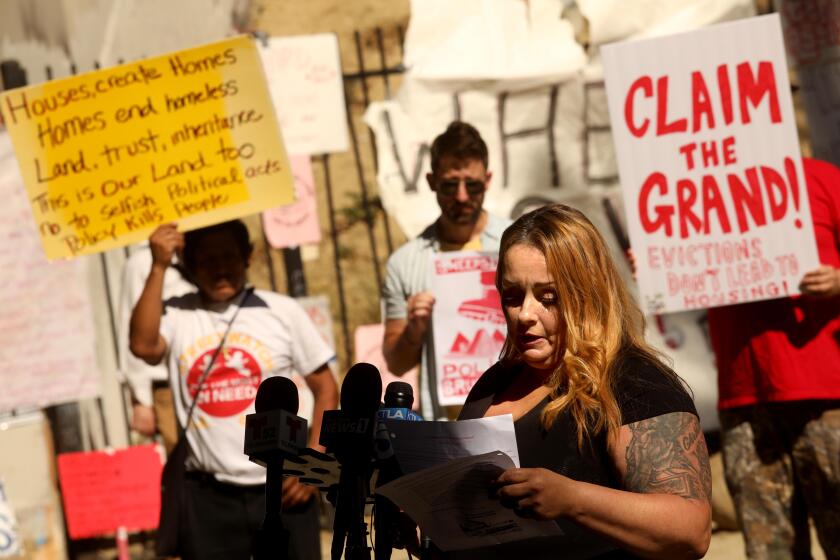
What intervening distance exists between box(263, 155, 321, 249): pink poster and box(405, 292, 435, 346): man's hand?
2.43m

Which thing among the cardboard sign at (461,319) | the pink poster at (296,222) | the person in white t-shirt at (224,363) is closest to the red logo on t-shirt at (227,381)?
the person in white t-shirt at (224,363)

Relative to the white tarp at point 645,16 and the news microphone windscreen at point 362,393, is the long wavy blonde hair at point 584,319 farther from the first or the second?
the white tarp at point 645,16

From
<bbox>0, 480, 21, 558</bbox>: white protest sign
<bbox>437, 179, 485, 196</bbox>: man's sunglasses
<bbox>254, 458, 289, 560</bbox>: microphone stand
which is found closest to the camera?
<bbox>254, 458, 289, 560</bbox>: microphone stand

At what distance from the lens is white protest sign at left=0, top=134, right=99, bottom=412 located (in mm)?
6781

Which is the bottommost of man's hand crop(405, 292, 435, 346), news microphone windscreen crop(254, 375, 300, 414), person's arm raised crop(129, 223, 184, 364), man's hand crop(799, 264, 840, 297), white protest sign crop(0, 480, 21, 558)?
white protest sign crop(0, 480, 21, 558)

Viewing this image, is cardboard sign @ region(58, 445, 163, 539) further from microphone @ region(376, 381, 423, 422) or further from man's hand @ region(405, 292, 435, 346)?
microphone @ region(376, 381, 423, 422)

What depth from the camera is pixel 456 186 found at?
451 cm

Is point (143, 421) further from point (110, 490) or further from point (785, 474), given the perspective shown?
point (785, 474)

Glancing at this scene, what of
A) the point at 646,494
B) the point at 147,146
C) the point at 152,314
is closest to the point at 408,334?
the point at 152,314

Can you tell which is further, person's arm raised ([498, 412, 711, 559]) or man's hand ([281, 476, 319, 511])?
man's hand ([281, 476, 319, 511])

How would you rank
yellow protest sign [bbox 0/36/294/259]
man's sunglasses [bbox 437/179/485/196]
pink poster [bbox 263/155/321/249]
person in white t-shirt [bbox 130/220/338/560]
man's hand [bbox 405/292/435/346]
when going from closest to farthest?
1. person in white t-shirt [bbox 130/220/338/560]
2. man's hand [bbox 405/292/435/346]
3. man's sunglasses [bbox 437/179/485/196]
4. yellow protest sign [bbox 0/36/294/259]
5. pink poster [bbox 263/155/321/249]

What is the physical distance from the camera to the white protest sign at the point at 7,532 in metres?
6.55

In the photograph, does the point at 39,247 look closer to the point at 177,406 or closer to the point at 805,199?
the point at 177,406

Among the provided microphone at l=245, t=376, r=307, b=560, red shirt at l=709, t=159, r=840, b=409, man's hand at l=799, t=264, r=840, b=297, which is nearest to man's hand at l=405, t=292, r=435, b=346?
red shirt at l=709, t=159, r=840, b=409
